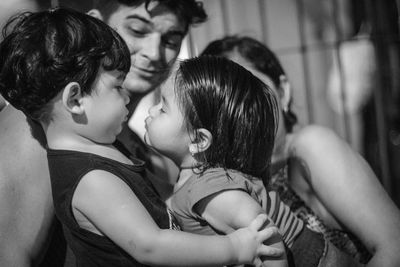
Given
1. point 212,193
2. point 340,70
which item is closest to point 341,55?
point 340,70

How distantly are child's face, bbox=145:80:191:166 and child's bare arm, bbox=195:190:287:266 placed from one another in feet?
0.49

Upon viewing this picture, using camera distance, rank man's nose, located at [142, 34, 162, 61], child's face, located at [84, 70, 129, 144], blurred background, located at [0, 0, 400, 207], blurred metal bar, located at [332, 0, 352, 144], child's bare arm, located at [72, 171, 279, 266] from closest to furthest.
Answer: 1. child's bare arm, located at [72, 171, 279, 266]
2. child's face, located at [84, 70, 129, 144]
3. man's nose, located at [142, 34, 162, 61]
4. blurred metal bar, located at [332, 0, 352, 144]
5. blurred background, located at [0, 0, 400, 207]

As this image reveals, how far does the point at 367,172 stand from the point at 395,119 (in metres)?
1.75

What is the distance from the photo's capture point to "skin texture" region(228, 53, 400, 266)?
50.2 inches

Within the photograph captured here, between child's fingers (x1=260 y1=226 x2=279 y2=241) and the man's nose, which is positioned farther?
the man's nose

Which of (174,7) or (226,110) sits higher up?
(174,7)

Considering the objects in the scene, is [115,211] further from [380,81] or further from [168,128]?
[380,81]

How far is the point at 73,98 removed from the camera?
3.43 feet

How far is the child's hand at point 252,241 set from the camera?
101cm

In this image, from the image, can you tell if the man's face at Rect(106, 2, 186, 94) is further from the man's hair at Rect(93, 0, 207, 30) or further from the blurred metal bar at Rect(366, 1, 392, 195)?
the blurred metal bar at Rect(366, 1, 392, 195)

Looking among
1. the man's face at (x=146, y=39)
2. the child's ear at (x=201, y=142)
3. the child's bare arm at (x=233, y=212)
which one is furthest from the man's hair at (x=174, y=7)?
the child's bare arm at (x=233, y=212)

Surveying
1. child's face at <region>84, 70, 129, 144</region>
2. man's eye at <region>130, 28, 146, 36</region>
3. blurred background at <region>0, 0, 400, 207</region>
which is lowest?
blurred background at <region>0, 0, 400, 207</region>

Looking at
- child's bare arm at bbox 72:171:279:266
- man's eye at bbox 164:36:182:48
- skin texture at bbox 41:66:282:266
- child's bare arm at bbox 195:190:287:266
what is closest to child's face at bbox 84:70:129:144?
skin texture at bbox 41:66:282:266

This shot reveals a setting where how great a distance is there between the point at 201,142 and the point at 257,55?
504 millimetres
